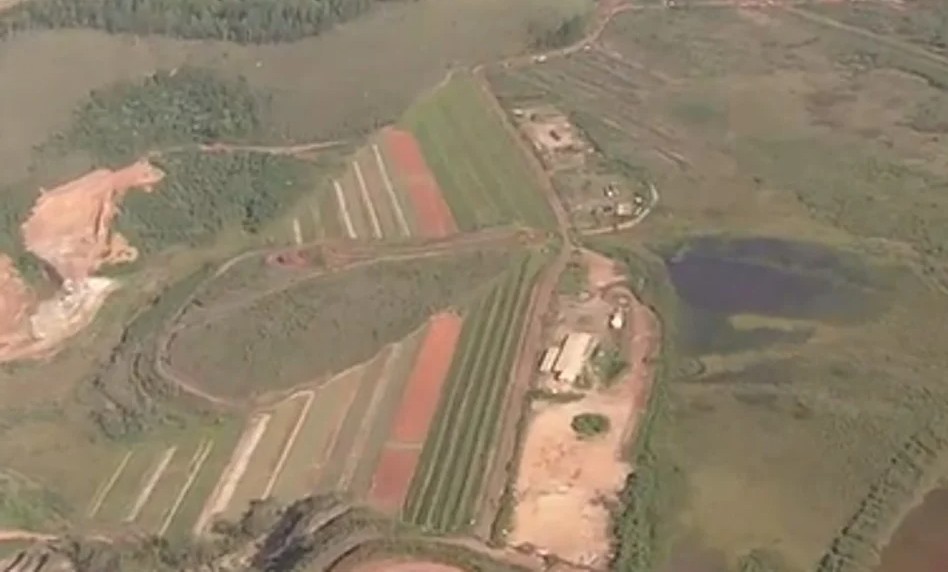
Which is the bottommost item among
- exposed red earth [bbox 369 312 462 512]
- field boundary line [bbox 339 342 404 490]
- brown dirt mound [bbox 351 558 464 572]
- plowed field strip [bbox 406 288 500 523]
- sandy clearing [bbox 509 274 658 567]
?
field boundary line [bbox 339 342 404 490]

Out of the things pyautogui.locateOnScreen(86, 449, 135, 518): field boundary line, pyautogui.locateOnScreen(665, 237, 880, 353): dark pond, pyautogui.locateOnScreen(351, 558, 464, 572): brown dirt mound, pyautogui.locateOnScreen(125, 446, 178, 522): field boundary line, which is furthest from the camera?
pyautogui.locateOnScreen(665, 237, 880, 353): dark pond

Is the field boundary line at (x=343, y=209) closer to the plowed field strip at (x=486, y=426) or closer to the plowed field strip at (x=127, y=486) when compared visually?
the plowed field strip at (x=486, y=426)

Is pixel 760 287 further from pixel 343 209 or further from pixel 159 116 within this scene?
pixel 159 116

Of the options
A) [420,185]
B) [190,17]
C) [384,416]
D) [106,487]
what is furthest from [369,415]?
[190,17]

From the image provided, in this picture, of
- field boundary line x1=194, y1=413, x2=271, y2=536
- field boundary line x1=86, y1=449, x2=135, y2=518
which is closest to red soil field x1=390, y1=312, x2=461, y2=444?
field boundary line x1=194, y1=413, x2=271, y2=536

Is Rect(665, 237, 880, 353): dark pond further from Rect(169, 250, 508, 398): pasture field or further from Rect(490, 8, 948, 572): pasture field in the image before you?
Rect(169, 250, 508, 398): pasture field

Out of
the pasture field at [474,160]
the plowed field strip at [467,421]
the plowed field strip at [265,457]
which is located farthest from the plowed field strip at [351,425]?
the pasture field at [474,160]

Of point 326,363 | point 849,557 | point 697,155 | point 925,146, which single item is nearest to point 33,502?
point 326,363
